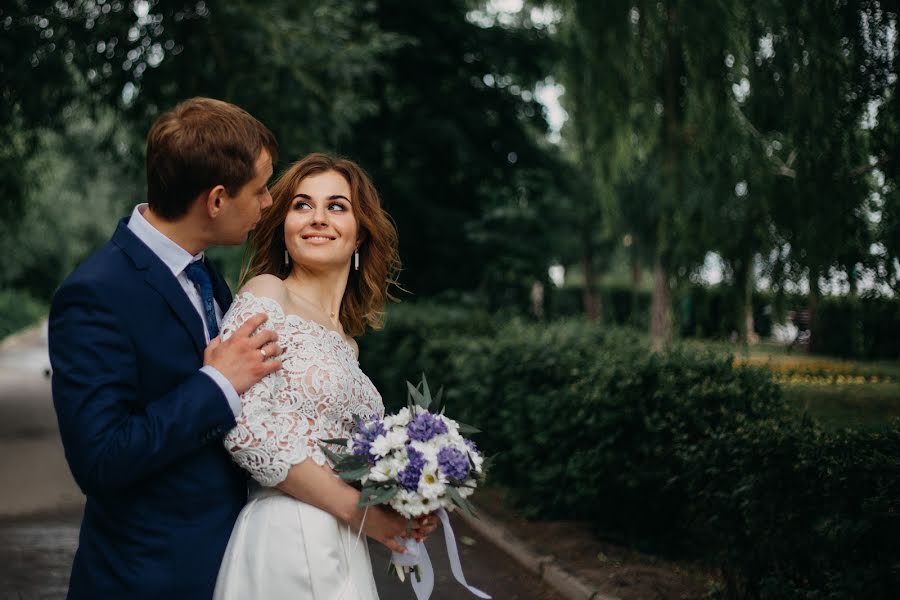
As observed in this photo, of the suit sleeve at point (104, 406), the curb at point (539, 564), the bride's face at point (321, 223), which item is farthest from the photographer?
the curb at point (539, 564)

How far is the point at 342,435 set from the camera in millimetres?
2582

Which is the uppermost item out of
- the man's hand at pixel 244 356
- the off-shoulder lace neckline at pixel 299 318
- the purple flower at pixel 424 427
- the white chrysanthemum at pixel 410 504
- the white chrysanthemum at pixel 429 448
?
the off-shoulder lace neckline at pixel 299 318

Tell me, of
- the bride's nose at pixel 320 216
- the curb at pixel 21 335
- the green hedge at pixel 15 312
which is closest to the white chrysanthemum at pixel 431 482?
the bride's nose at pixel 320 216

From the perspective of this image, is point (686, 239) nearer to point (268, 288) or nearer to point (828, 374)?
point (268, 288)

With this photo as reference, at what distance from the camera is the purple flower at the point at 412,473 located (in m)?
2.26

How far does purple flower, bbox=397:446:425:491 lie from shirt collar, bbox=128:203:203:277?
30.5 inches

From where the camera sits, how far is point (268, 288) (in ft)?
8.45

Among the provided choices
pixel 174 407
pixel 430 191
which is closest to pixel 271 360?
pixel 174 407

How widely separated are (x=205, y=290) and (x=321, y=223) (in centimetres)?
55

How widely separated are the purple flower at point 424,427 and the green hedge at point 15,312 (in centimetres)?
3250

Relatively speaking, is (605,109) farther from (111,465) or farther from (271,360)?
(111,465)

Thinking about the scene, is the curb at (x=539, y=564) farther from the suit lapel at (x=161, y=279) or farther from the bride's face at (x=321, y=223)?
the suit lapel at (x=161, y=279)

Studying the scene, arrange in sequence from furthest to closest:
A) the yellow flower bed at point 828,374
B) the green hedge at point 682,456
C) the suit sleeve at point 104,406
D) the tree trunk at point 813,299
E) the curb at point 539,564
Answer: the yellow flower bed at point 828,374
the curb at point 539,564
the tree trunk at point 813,299
the green hedge at point 682,456
the suit sleeve at point 104,406

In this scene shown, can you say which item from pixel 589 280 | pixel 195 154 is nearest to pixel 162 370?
pixel 195 154
